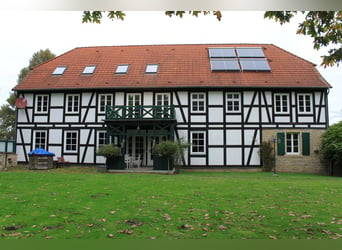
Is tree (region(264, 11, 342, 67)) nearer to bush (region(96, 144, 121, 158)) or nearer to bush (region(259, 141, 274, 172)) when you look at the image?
bush (region(96, 144, 121, 158))

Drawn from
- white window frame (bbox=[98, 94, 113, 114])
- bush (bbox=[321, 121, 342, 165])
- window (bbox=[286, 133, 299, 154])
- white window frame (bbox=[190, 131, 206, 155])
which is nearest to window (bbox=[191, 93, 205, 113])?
white window frame (bbox=[190, 131, 206, 155])

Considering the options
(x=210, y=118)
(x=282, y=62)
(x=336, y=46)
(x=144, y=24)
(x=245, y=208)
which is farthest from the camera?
(x=282, y=62)

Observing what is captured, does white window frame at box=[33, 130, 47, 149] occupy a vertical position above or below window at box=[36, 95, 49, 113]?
below

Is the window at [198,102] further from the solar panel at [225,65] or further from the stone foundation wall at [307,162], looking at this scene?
the stone foundation wall at [307,162]

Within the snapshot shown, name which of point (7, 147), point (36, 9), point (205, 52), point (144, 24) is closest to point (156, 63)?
point (205, 52)

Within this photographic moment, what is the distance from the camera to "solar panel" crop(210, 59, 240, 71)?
17.8 m

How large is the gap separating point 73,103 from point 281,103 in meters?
11.7

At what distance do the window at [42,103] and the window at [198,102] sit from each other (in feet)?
27.7

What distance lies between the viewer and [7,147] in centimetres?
1557

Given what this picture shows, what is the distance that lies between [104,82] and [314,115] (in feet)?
38.7

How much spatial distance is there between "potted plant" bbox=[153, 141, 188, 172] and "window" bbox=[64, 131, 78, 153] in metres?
5.48

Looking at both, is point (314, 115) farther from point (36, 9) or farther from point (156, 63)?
point (36, 9)

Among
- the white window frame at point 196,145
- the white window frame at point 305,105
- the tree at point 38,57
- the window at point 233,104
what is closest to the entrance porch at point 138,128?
the white window frame at point 196,145

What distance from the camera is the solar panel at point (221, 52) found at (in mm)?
19031
